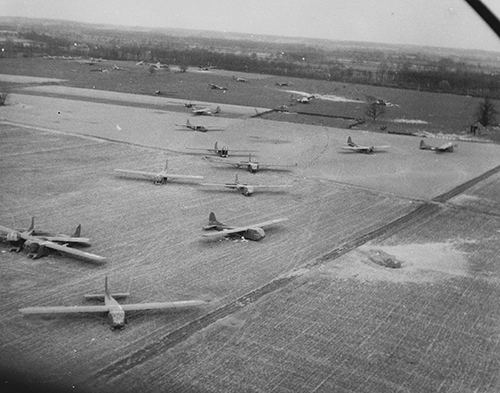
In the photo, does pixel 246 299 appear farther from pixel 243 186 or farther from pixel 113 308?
pixel 243 186

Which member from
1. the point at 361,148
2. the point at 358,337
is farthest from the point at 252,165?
the point at 358,337

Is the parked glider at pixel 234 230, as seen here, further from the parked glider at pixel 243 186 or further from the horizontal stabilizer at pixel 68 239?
the parked glider at pixel 243 186

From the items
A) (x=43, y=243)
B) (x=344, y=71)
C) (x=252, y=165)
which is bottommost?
(x=43, y=243)

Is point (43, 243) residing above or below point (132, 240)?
above

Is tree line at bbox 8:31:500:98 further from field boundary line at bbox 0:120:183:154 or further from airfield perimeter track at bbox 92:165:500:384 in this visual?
airfield perimeter track at bbox 92:165:500:384

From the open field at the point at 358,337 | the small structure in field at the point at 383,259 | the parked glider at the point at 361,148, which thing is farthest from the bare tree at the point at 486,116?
the small structure in field at the point at 383,259

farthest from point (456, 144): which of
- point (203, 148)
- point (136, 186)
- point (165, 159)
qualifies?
point (136, 186)
